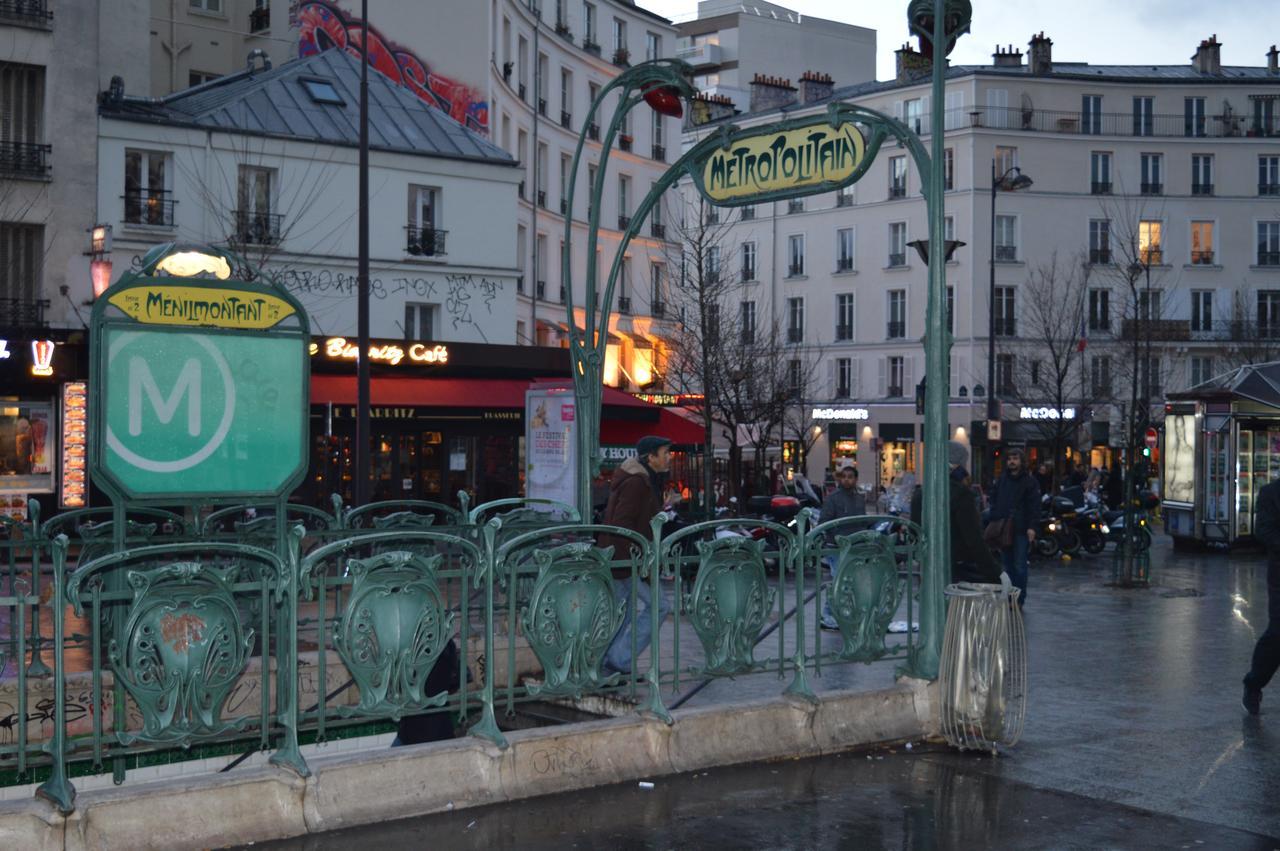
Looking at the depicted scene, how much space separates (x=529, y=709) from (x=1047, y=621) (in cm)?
754

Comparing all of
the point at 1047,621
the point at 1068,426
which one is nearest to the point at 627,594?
the point at 1047,621

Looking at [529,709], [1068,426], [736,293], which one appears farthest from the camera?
[736,293]

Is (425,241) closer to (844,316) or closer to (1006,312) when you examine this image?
(1006,312)

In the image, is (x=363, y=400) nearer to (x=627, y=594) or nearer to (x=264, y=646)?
(x=627, y=594)

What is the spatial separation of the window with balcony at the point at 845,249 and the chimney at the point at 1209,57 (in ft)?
54.1

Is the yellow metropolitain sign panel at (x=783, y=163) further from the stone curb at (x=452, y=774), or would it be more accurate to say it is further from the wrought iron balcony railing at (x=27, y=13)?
the wrought iron balcony railing at (x=27, y=13)

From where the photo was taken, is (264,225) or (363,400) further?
(264,225)

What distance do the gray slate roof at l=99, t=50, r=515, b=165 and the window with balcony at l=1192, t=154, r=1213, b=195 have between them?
3539 centimetres

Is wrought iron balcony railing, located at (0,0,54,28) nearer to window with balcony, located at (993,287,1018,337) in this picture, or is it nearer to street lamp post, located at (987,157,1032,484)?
street lamp post, located at (987,157,1032,484)

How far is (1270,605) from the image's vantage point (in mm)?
10109

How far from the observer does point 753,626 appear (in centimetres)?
887

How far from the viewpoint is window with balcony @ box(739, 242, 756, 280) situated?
6419 centimetres

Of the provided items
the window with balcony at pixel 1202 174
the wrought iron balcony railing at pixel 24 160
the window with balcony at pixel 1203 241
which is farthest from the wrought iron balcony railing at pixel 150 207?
the window with balcony at pixel 1202 174

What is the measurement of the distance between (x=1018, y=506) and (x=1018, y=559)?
2.13ft
